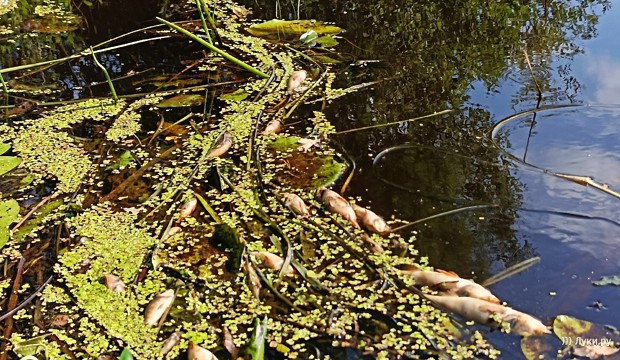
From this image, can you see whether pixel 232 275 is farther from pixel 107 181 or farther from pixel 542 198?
pixel 542 198

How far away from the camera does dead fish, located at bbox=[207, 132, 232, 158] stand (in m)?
1.95

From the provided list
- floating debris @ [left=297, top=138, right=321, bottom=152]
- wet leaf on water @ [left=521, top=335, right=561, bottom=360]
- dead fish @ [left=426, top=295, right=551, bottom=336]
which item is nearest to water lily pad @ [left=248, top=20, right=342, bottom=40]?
floating debris @ [left=297, top=138, right=321, bottom=152]

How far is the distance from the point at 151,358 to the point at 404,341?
0.54 m

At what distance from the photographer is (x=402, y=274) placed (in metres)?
1.43

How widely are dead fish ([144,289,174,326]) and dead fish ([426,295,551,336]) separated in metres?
0.60

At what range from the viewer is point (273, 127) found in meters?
2.08

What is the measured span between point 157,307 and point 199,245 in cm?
25

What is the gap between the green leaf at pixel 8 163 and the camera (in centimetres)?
196

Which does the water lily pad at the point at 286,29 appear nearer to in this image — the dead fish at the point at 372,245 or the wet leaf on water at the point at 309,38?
the wet leaf on water at the point at 309,38

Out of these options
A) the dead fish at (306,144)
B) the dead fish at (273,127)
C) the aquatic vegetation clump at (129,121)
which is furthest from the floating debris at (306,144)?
the aquatic vegetation clump at (129,121)

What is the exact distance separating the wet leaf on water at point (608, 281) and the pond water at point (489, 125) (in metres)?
0.01

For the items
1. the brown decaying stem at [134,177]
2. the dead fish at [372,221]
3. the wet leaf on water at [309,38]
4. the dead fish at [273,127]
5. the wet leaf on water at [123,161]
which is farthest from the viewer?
the wet leaf on water at [309,38]

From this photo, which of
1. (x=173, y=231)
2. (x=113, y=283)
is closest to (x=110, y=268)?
(x=113, y=283)

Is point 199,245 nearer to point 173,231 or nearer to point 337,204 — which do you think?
point 173,231
